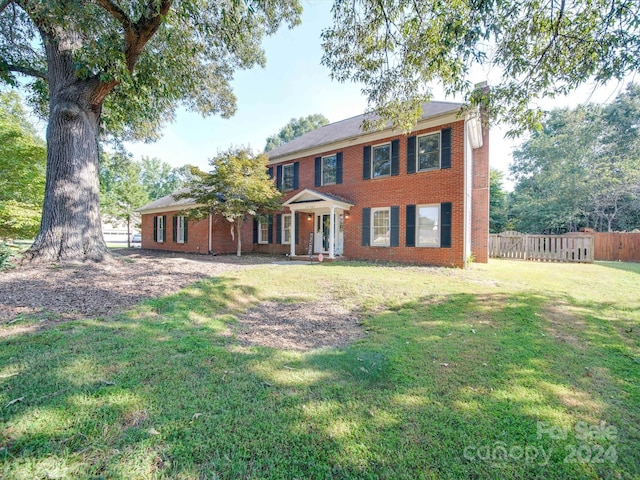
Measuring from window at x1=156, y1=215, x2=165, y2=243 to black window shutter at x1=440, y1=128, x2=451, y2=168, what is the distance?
18.4m

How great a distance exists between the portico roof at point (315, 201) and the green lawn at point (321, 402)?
8.14 meters

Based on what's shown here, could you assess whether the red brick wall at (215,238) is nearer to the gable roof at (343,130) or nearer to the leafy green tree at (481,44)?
the gable roof at (343,130)

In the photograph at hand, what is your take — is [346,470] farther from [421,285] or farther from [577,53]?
[577,53]

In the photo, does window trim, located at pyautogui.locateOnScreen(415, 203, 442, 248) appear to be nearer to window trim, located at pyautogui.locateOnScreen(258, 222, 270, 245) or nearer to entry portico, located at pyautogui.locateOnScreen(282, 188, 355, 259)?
entry portico, located at pyautogui.locateOnScreen(282, 188, 355, 259)

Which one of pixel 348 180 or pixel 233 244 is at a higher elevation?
pixel 348 180

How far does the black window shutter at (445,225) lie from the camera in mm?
10373

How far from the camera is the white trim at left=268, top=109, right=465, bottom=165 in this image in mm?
10188

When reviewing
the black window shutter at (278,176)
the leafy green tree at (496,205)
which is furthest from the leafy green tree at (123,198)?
the leafy green tree at (496,205)

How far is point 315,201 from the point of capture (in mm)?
12672

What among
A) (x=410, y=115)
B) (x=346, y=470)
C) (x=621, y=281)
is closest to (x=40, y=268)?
(x=346, y=470)

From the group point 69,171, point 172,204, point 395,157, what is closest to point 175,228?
point 172,204

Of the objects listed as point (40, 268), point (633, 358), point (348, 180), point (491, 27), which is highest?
point (491, 27)

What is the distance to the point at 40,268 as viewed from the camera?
554 centimetres

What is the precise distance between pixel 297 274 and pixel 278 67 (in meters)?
8.14
